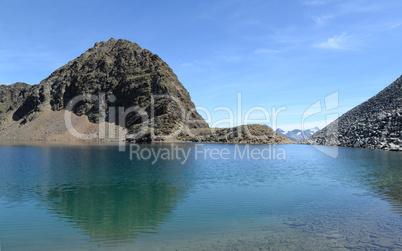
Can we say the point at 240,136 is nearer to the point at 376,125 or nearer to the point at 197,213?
the point at 376,125

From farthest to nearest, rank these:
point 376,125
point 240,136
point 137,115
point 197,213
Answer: point 137,115 → point 240,136 → point 376,125 → point 197,213

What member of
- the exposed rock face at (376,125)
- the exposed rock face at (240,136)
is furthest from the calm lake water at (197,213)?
the exposed rock face at (240,136)

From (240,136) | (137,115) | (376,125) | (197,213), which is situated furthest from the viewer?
(137,115)

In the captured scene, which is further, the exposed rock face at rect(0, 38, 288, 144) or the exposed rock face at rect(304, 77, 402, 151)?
the exposed rock face at rect(0, 38, 288, 144)

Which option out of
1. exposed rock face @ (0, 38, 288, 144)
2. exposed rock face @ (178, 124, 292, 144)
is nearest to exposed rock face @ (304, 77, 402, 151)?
exposed rock face @ (178, 124, 292, 144)

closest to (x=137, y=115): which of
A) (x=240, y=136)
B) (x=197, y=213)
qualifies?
(x=240, y=136)

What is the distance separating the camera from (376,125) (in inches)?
3435

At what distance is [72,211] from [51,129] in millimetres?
179461

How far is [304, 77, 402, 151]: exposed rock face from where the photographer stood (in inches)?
3081

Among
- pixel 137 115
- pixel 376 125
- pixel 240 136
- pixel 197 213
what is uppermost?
pixel 137 115

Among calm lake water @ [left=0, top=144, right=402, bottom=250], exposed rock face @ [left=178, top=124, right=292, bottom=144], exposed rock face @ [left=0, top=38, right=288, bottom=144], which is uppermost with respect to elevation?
exposed rock face @ [left=0, top=38, right=288, bottom=144]

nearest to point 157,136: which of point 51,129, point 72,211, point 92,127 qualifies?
point 92,127

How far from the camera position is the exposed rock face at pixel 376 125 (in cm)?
7825

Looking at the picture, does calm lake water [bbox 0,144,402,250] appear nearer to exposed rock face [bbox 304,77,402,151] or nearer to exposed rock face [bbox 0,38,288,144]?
exposed rock face [bbox 304,77,402,151]
